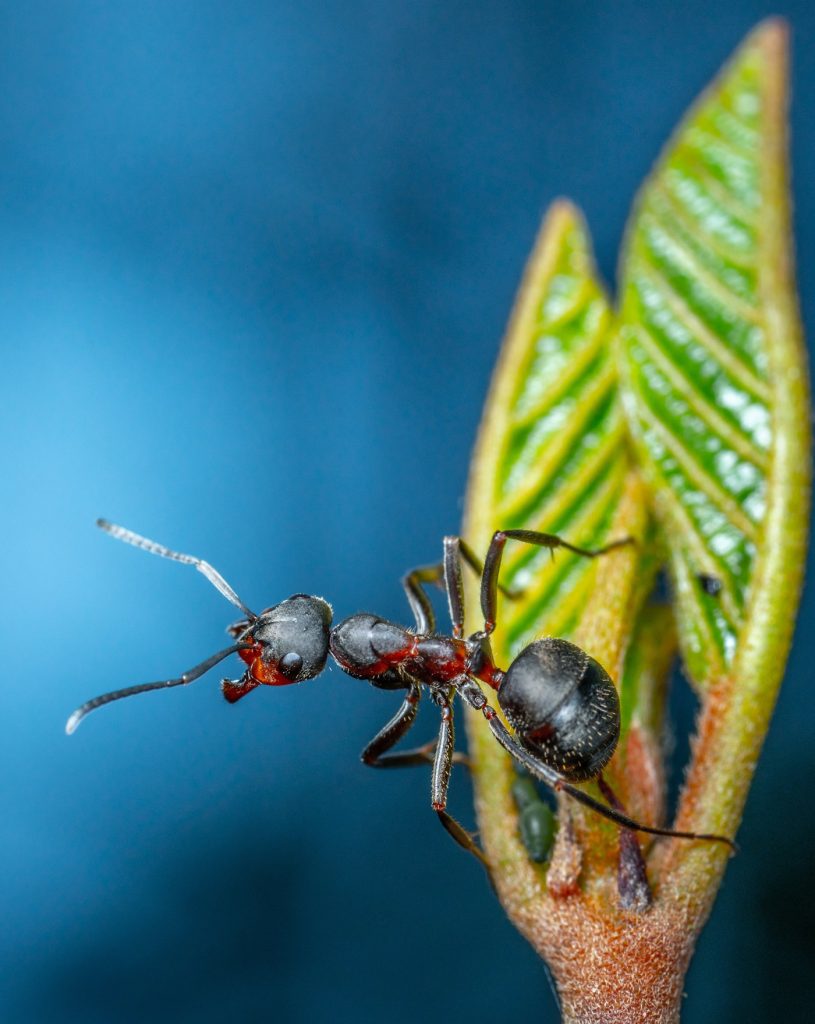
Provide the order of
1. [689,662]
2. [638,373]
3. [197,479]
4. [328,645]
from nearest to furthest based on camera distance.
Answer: [689,662] < [638,373] < [328,645] < [197,479]

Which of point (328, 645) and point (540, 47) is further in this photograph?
point (540, 47)

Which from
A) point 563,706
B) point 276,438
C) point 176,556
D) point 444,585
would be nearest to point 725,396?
point 563,706

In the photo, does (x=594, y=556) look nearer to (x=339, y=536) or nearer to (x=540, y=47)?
(x=339, y=536)

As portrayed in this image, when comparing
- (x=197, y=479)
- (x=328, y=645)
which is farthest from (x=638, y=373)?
(x=197, y=479)

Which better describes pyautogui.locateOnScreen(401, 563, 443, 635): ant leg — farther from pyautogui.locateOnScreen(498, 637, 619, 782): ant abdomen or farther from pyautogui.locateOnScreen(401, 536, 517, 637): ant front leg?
pyautogui.locateOnScreen(498, 637, 619, 782): ant abdomen

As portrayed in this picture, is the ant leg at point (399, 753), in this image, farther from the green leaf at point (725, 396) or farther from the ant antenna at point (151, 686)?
the green leaf at point (725, 396)

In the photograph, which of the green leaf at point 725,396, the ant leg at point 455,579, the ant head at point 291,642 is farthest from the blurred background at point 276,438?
the green leaf at point 725,396

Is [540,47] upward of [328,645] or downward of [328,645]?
upward

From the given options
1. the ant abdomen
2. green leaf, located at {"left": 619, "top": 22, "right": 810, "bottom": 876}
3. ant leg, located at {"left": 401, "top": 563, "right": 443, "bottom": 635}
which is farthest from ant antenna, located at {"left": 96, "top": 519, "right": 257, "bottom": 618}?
green leaf, located at {"left": 619, "top": 22, "right": 810, "bottom": 876}
